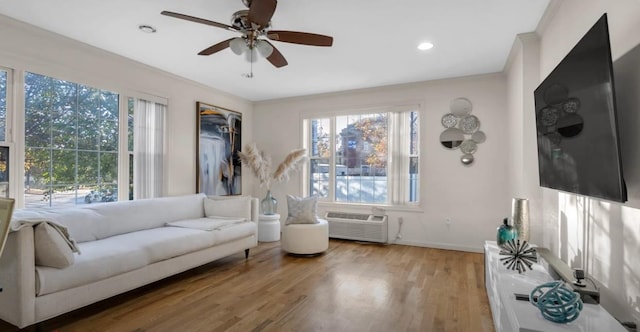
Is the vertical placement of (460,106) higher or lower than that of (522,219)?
higher

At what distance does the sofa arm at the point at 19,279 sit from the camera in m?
2.00

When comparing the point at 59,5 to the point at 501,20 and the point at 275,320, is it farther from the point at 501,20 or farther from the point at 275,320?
the point at 501,20

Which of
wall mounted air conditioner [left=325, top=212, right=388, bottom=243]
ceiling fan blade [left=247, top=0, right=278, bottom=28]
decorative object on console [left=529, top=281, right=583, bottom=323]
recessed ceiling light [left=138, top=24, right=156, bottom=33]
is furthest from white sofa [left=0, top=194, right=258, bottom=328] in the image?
decorative object on console [left=529, top=281, right=583, bottom=323]

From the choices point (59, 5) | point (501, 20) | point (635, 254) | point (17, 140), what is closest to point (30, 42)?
point (59, 5)

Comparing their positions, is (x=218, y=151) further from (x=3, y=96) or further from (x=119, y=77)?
(x=3, y=96)

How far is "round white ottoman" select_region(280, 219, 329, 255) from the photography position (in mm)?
4082

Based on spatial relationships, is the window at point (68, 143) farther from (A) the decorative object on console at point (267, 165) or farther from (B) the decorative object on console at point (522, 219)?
(B) the decorative object on console at point (522, 219)

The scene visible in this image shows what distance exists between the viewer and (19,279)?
1996mm

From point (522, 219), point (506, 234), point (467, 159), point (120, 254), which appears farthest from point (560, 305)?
point (467, 159)

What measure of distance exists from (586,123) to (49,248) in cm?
327

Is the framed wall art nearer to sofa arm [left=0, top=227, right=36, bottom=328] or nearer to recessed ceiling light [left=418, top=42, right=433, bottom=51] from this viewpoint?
sofa arm [left=0, top=227, right=36, bottom=328]

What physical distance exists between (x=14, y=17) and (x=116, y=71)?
99 centimetres

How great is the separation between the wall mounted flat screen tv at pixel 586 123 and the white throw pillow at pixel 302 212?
2.78m

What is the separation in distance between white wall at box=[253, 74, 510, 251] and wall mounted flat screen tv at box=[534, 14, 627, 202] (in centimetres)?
238
